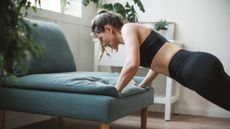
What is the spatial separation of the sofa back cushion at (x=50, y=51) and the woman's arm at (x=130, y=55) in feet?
2.56

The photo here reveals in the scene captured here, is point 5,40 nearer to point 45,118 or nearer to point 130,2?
point 45,118

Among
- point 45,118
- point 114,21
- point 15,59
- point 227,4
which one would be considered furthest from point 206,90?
point 227,4

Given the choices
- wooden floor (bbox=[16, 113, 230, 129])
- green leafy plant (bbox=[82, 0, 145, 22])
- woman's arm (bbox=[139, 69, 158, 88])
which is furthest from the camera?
green leafy plant (bbox=[82, 0, 145, 22])

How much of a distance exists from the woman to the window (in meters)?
1.41

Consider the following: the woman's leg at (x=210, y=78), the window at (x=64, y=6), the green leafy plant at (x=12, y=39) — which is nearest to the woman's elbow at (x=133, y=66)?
the woman's leg at (x=210, y=78)

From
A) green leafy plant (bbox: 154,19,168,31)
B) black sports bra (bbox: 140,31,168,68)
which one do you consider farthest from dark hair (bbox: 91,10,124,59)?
green leafy plant (bbox: 154,19,168,31)

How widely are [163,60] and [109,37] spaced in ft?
1.17

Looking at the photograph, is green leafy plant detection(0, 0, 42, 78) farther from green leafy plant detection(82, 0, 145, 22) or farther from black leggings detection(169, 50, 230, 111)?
green leafy plant detection(82, 0, 145, 22)

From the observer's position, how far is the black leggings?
1.70m

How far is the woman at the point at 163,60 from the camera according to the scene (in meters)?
1.71

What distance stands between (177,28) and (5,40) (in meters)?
3.12

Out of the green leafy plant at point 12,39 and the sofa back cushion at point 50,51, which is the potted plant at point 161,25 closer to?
the sofa back cushion at point 50,51

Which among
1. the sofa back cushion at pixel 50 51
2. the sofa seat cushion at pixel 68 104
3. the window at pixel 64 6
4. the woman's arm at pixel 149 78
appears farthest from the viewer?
the window at pixel 64 6

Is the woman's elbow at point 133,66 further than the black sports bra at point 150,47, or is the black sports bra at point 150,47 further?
the black sports bra at point 150,47
